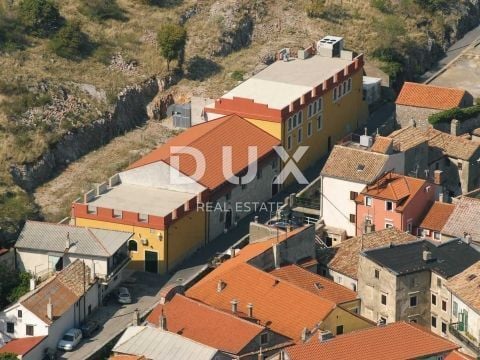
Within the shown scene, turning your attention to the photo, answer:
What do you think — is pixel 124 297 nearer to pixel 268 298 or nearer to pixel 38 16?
pixel 268 298

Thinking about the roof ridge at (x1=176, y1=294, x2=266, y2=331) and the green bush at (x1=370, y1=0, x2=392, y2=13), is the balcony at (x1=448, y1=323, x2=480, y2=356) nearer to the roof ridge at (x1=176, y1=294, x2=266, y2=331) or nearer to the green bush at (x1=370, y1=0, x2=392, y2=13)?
the roof ridge at (x1=176, y1=294, x2=266, y2=331)

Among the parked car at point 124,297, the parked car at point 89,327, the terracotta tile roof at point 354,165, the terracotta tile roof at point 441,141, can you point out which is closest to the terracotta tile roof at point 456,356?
the terracotta tile roof at point 354,165

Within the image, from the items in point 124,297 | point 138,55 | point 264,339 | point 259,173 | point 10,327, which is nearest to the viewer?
point 264,339

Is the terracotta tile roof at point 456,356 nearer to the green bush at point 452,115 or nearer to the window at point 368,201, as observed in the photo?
the window at point 368,201

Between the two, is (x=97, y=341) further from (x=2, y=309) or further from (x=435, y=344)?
(x=435, y=344)

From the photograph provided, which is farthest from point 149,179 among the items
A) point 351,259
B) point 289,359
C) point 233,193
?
point 289,359

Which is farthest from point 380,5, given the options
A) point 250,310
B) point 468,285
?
point 250,310
